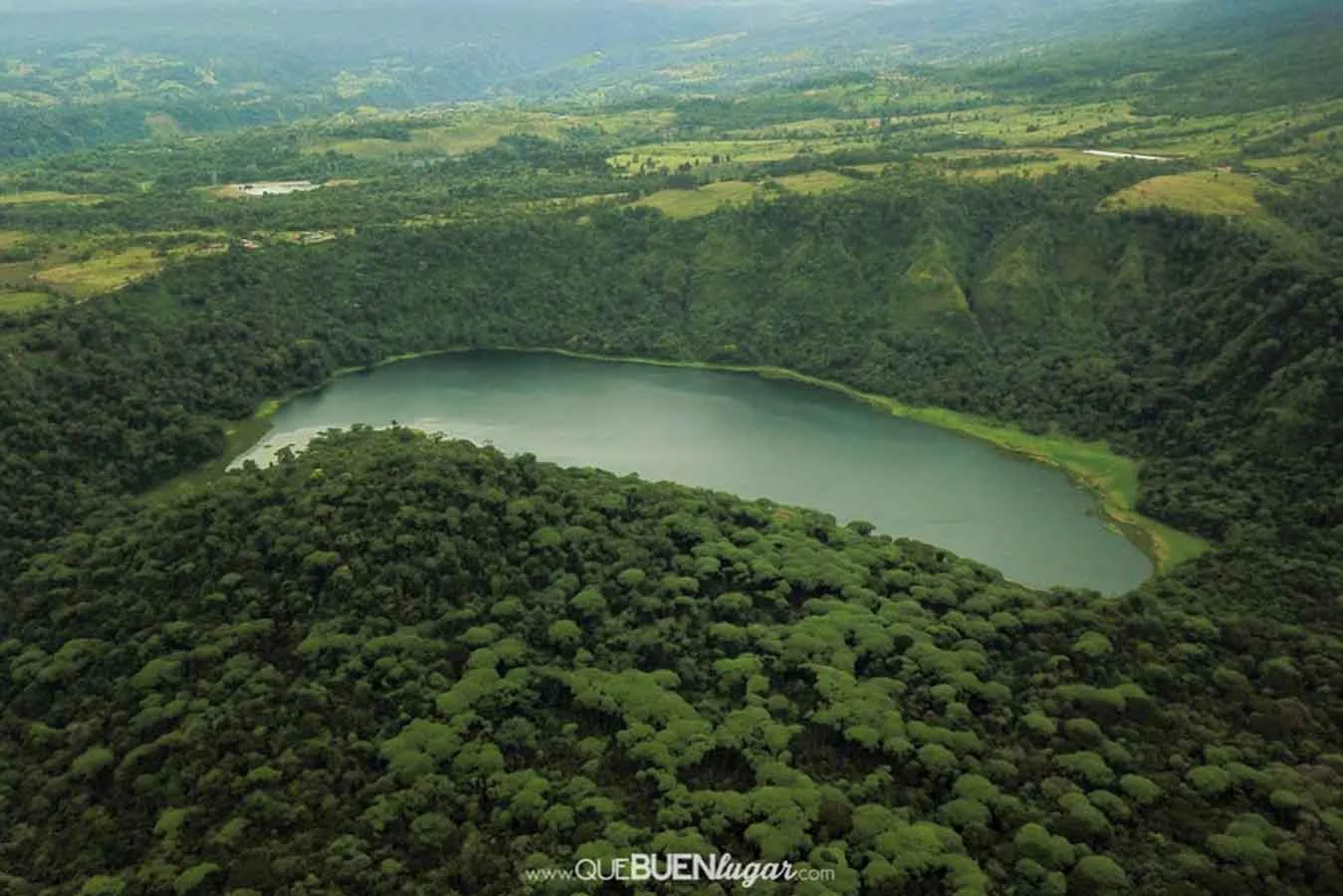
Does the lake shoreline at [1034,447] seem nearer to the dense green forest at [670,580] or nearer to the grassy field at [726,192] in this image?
the dense green forest at [670,580]

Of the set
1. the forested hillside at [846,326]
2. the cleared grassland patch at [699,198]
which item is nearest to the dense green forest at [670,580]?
the forested hillside at [846,326]

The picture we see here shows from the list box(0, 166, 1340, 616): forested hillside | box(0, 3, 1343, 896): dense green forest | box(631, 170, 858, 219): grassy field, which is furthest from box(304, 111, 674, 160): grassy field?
box(0, 166, 1340, 616): forested hillside

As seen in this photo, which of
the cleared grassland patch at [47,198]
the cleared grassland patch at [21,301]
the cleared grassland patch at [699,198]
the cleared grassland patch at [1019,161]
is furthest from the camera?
the cleared grassland patch at [47,198]

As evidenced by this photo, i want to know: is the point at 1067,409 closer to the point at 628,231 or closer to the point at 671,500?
the point at 671,500

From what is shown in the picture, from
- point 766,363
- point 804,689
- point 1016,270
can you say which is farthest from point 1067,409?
point 804,689

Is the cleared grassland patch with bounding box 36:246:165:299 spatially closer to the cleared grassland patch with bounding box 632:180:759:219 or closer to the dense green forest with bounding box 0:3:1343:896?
the dense green forest with bounding box 0:3:1343:896

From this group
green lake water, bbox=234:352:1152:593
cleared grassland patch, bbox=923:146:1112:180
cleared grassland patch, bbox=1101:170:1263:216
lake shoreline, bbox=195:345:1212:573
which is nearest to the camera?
lake shoreline, bbox=195:345:1212:573

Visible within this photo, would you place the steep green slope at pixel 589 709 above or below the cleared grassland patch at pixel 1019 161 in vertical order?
below
